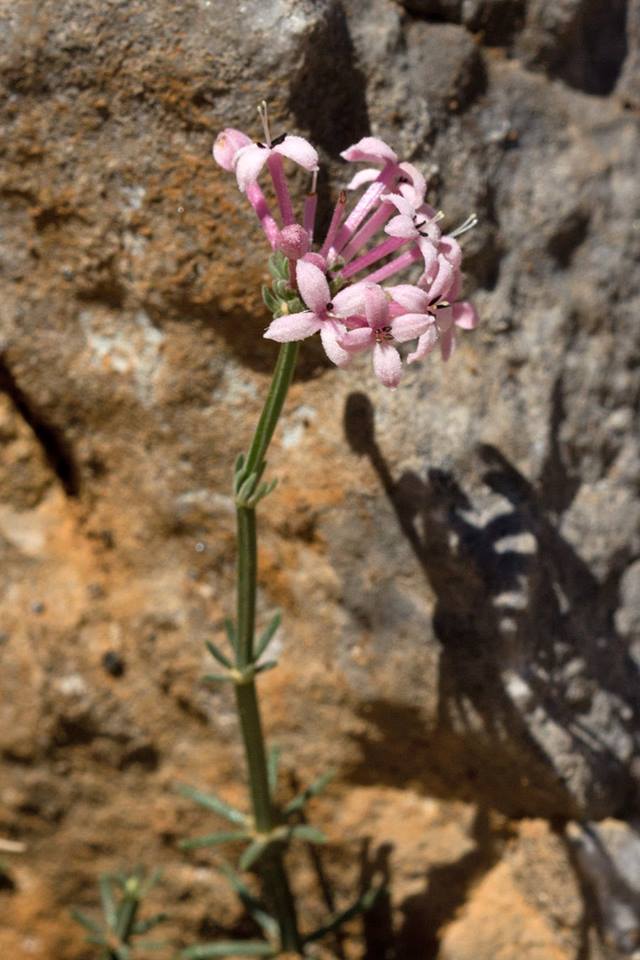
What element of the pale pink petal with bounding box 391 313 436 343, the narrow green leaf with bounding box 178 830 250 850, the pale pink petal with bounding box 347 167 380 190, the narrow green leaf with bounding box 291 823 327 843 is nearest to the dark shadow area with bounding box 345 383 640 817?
the narrow green leaf with bounding box 291 823 327 843

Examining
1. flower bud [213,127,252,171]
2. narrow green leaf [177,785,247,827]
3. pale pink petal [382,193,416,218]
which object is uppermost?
pale pink petal [382,193,416,218]

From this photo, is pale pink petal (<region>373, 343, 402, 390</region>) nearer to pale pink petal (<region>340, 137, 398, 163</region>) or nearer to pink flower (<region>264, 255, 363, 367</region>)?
pink flower (<region>264, 255, 363, 367</region>)

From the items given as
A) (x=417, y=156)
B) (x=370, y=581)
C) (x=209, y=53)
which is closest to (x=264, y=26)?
(x=209, y=53)

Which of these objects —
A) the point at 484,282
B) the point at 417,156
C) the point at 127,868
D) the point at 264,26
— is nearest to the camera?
the point at 264,26

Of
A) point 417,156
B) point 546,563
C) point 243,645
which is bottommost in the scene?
point 243,645

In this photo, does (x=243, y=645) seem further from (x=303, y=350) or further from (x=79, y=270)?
(x=79, y=270)

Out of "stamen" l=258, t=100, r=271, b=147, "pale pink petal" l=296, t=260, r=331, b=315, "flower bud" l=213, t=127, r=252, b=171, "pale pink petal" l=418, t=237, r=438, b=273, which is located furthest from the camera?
"stamen" l=258, t=100, r=271, b=147

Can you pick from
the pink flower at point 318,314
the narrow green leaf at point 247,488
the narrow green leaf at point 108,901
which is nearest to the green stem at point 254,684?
the narrow green leaf at point 247,488
